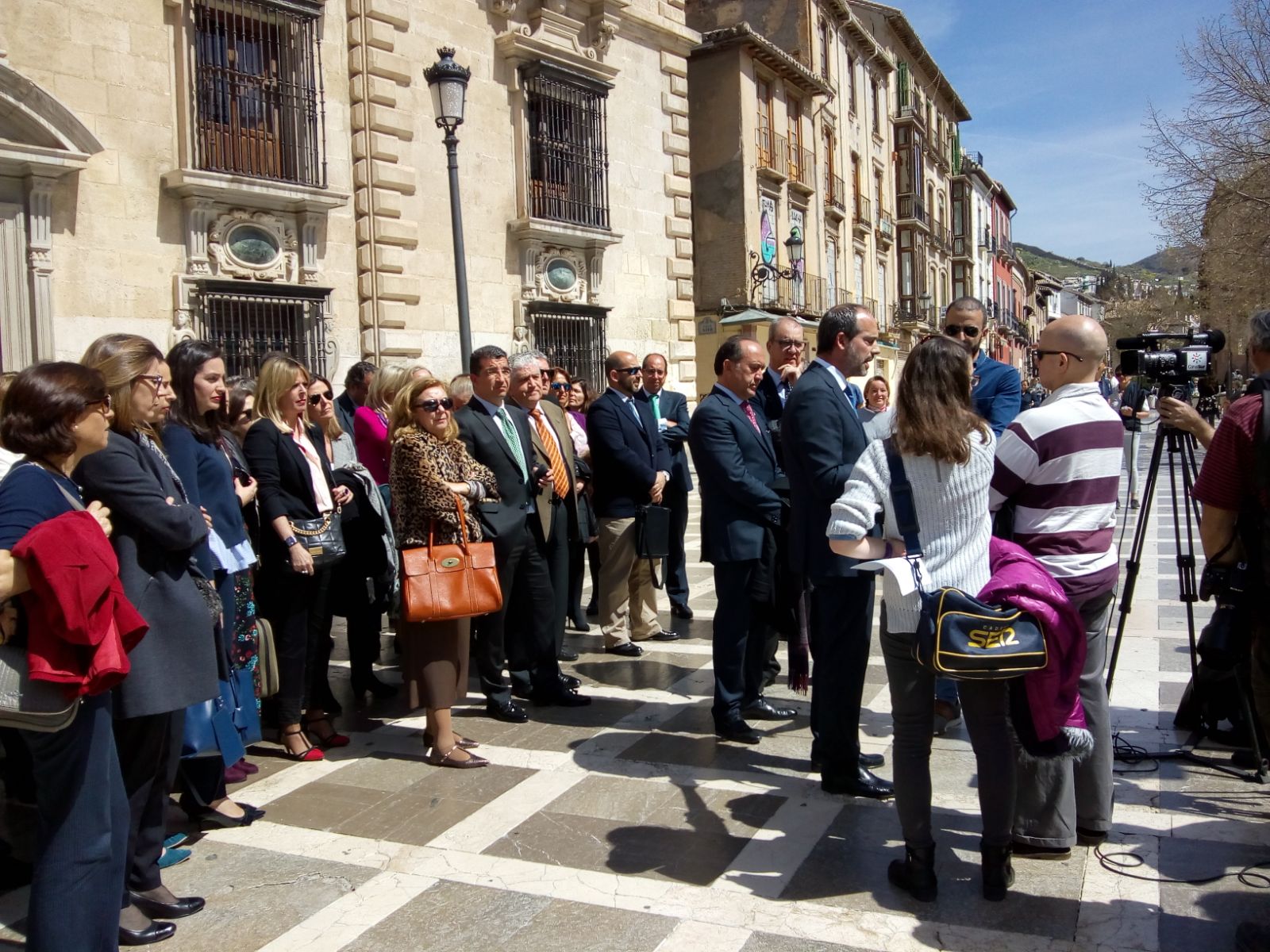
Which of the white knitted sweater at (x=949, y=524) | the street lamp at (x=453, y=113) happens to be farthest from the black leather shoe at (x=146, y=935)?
the street lamp at (x=453, y=113)

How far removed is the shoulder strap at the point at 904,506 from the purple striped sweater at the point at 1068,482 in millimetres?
372

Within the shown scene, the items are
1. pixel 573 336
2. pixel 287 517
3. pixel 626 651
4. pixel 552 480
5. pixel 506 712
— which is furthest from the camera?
pixel 573 336

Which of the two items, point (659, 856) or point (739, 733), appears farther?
point (739, 733)

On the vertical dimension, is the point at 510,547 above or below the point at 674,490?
below

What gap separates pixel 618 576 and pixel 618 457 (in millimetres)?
808

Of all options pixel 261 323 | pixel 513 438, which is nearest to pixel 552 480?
pixel 513 438

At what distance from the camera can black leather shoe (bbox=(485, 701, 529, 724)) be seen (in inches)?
215

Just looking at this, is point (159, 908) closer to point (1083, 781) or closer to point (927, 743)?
point (927, 743)

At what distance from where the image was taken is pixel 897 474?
349 centimetres

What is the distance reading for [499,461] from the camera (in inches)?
217

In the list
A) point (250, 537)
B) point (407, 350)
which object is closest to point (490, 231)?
point (407, 350)

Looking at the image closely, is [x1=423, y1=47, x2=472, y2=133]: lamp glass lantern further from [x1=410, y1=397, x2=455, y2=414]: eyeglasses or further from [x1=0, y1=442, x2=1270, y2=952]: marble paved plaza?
[x1=0, y1=442, x2=1270, y2=952]: marble paved plaza

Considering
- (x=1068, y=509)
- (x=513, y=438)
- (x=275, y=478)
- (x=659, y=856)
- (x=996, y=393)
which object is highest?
(x=996, y=393)

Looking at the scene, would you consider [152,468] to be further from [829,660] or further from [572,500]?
[572,500]
